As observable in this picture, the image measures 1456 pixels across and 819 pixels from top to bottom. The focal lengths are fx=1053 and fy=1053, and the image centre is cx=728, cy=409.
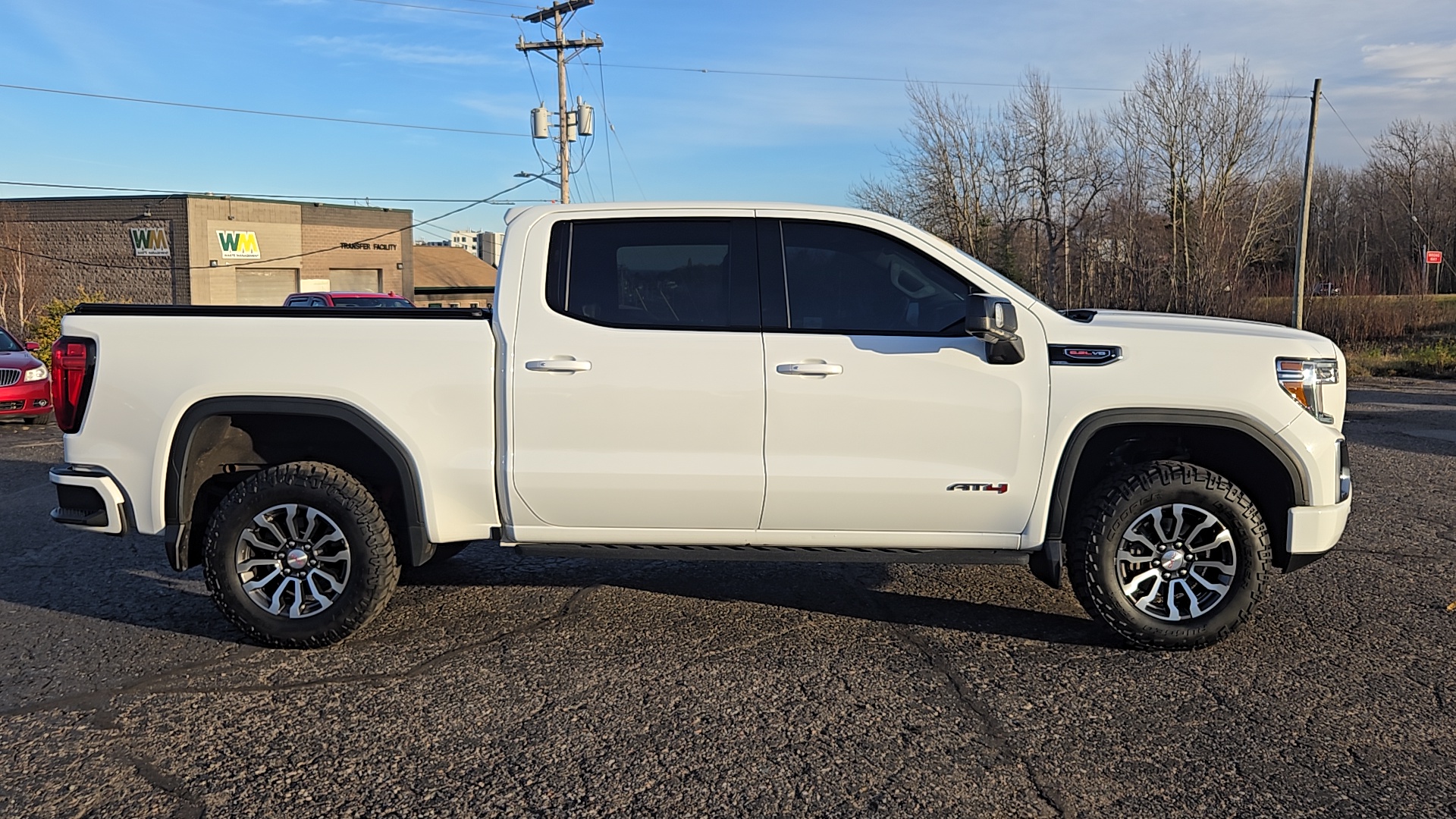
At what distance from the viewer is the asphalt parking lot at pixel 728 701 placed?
3379mm

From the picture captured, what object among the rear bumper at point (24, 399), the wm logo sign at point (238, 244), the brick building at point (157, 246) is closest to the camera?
the rear bumper at point (24, 399)

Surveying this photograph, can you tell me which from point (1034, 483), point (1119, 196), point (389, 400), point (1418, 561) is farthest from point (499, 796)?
point (1119, 196)

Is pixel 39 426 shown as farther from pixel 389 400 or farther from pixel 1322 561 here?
pixel 1322 561

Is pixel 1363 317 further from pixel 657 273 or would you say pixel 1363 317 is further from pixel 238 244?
pixel 238 244

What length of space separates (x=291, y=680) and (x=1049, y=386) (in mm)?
3462

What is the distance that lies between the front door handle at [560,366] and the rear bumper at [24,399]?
1219cm

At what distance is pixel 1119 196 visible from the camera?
44969 millimetres

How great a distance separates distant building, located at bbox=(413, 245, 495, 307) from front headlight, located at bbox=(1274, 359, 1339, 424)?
62046mm

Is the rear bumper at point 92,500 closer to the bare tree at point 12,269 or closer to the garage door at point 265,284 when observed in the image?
the bare tree at point 12,269

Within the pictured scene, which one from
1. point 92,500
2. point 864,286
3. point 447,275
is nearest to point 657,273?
point 864,286

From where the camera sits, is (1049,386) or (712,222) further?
(712,222)

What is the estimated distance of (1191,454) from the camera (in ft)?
16.2

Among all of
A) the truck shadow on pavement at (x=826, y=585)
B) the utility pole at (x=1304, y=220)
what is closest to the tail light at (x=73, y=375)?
the truck shadow on pavement at (x=826, y=585)

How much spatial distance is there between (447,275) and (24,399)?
224 feet
